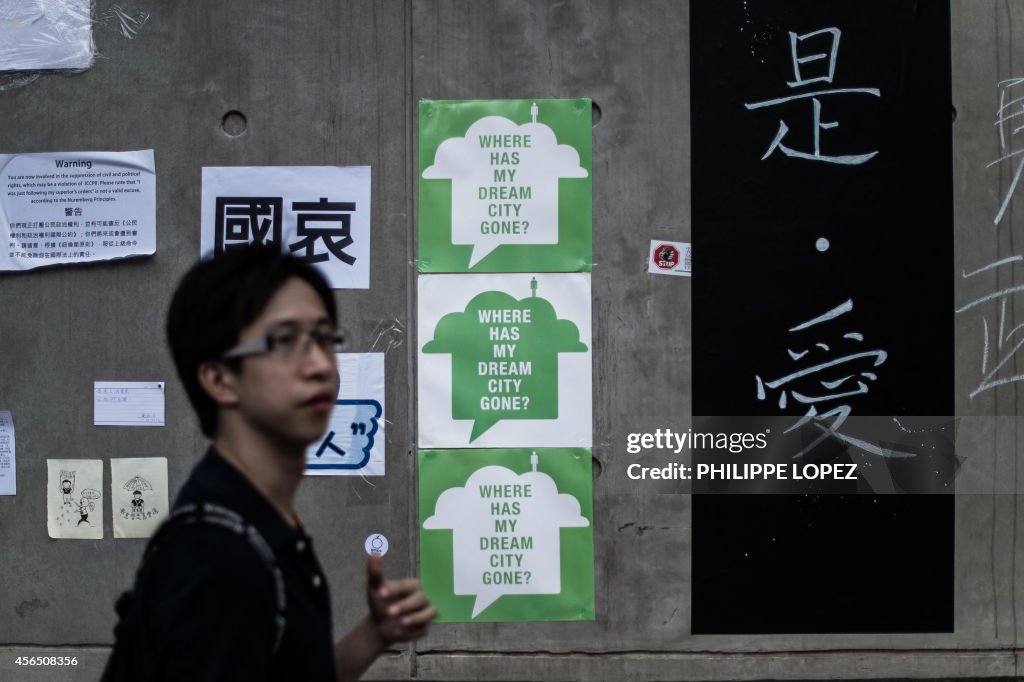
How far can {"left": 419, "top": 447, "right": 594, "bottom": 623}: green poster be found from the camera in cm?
427

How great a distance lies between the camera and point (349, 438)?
4301 millimetres

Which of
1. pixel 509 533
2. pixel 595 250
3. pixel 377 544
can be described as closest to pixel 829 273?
pixel 595 250

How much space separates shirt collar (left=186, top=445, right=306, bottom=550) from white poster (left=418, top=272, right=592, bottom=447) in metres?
2.54

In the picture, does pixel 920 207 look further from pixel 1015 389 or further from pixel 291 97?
pixel 291 97

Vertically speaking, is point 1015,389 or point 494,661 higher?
point 1015,389

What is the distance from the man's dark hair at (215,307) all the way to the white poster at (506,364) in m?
2.45

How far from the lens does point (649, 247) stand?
4.31 m

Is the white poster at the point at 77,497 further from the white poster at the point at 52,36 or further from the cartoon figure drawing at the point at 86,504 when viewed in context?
the white poster at the point at 52,36

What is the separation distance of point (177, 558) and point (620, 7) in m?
3.40

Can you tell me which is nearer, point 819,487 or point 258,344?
point 258,344

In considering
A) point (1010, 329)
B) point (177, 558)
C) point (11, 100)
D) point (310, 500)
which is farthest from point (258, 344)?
point (1010, 329)

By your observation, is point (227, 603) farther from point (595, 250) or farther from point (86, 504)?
point (86, 504)

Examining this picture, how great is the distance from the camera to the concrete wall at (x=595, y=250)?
14.1ft

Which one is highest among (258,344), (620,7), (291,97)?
(620,7)
